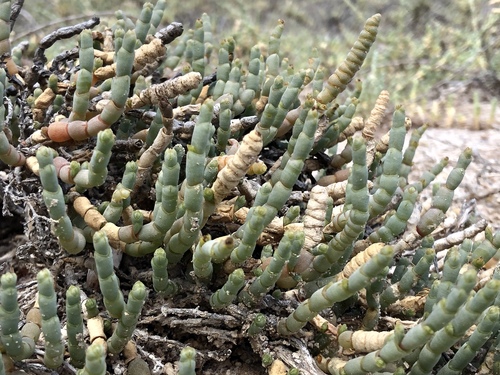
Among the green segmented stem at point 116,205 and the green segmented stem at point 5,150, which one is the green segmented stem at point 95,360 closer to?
the green segmented stem at point 116,205

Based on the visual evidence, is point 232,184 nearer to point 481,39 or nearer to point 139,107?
point 139,107

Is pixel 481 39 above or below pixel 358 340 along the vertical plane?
below

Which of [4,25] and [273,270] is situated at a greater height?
[4,25]

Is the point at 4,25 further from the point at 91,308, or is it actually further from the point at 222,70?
the point at 91,308

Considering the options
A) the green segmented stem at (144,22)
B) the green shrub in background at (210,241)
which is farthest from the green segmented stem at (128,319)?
the green segmented stem at (144,22)

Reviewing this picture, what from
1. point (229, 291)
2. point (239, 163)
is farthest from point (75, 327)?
point (239, 163)

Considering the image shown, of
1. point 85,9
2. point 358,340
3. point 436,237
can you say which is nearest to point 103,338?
point 358,340

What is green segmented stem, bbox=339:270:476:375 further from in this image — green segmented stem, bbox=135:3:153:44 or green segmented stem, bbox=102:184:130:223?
green segmented stem, bbox=135:3:153:44
